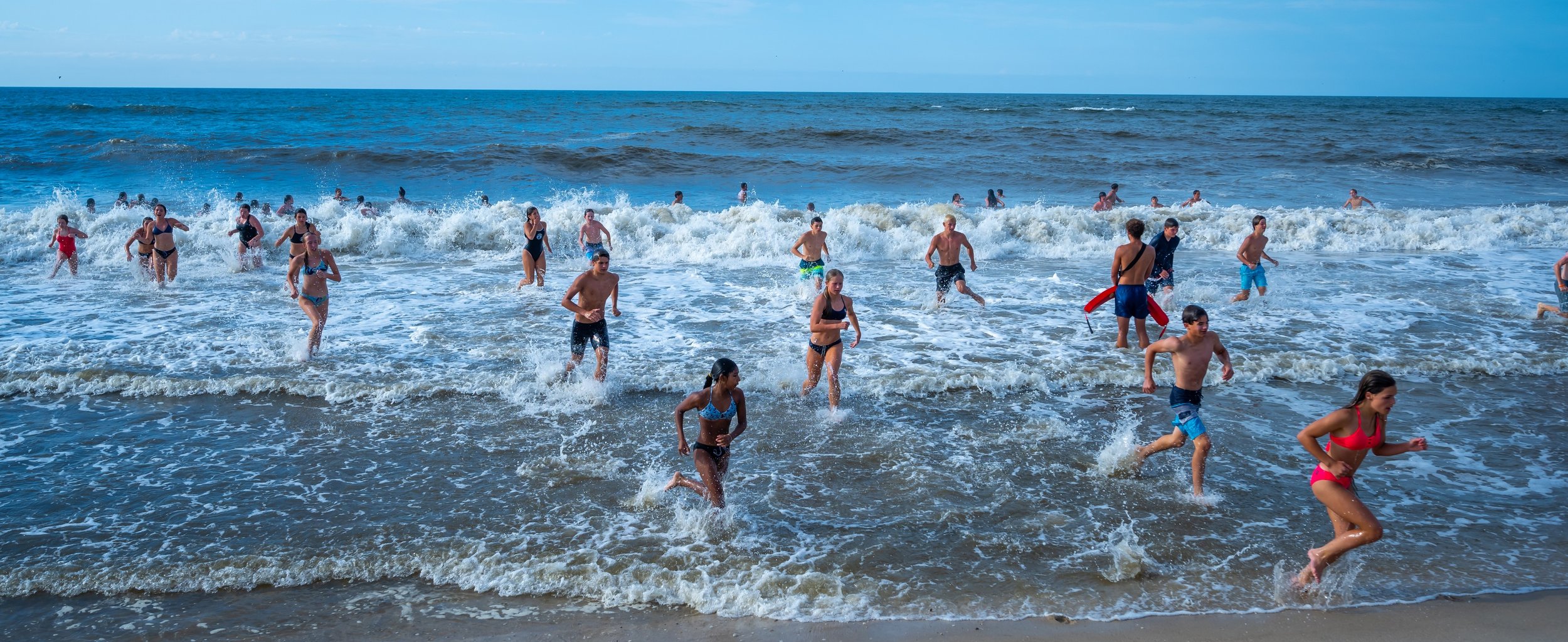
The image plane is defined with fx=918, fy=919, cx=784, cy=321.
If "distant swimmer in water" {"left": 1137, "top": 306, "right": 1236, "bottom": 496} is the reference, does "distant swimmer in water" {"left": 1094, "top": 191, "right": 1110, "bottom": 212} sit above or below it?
above

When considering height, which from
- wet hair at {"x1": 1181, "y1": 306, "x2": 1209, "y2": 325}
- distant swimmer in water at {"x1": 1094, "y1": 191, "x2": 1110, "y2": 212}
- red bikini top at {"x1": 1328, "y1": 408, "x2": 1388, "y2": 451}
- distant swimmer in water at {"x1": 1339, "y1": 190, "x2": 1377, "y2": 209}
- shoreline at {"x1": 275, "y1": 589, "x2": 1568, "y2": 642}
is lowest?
shoreline at {"x1": 275, "y1": 589, "x2": 1568, "y2": 642}

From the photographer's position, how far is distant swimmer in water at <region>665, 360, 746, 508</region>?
577cm

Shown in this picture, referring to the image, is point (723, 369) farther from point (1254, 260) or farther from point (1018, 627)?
point (1254, 260)

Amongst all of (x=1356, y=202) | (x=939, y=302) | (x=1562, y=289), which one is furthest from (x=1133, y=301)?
(x=1356, y=202)

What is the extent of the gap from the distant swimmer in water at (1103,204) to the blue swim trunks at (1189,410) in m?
16.3

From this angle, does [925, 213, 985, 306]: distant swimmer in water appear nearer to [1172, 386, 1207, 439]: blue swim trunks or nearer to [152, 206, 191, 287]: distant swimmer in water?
[1172, 386, 1207, 439]: blue swim trunks

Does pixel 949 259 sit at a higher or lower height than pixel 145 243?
higher

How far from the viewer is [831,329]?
8.24 metres

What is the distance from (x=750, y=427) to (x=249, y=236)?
11.0 m

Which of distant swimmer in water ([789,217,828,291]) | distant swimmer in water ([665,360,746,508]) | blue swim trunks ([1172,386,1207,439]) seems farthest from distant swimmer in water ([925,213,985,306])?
distant swimmer in water ([665,360,746,508])

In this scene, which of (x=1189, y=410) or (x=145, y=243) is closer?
(x=1189, y=410)

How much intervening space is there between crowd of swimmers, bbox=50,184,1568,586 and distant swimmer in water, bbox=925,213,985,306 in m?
0.02

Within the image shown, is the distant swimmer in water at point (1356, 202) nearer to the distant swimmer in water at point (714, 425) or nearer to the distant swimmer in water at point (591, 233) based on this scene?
the distant swimmer in water at point (591, 233)

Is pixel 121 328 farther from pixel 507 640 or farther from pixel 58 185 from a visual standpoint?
pixel 58 185
